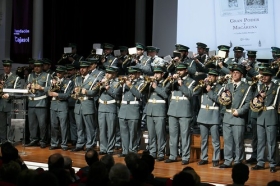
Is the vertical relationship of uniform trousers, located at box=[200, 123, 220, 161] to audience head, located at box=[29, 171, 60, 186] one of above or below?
below

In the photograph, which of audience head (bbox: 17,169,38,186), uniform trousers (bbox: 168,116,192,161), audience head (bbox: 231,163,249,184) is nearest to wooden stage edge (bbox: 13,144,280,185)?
uniform trousers (bbox: 168,116,192,161)

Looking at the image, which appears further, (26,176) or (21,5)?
(21,5)

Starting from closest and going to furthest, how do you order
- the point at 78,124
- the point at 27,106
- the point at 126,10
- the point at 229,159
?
the point at 229,159, the point at 78,124, the point at 27,106, the point at 126,10

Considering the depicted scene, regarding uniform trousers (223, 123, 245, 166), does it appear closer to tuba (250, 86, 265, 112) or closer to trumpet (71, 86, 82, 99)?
tuba (250, 86, 265, 112)

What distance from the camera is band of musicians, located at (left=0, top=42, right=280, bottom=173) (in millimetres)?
11008

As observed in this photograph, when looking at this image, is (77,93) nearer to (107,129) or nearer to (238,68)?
(107,129)

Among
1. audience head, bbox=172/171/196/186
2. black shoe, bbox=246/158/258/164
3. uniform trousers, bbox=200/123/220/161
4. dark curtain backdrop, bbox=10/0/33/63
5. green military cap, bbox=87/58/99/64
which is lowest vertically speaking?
black shoe, bbox=246/158/258/164

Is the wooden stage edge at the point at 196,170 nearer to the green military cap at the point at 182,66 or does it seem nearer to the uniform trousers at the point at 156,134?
the uniform trousers at the point at 156,134

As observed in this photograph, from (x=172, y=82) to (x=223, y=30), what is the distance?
273 centimetres

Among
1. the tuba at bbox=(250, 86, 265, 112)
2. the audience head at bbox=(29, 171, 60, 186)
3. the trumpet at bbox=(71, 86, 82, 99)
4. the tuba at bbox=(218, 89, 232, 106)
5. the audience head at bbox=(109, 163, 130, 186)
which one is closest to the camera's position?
the audience head at bbox=(29, 171, 60, 186)

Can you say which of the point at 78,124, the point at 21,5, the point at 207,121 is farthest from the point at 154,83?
the point at 21,5

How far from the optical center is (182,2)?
48.0 feet

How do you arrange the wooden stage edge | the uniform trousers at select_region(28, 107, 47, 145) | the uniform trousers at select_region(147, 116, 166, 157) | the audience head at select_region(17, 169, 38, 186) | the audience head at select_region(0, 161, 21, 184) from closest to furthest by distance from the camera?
the audience head at select_region(17, 169, 38, 186)
the audience head at select_region(0, 161, 21, 184)
the wooden stage edge
the uniform trousers at select_region(147, 116, 166, 157)
the uniform trousers at select_region(28, 107, 47, 145)

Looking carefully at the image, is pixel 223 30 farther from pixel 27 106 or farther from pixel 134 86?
pixel 27 106
